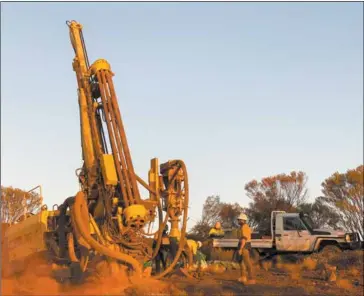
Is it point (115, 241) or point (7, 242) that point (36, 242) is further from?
point (115, 241)

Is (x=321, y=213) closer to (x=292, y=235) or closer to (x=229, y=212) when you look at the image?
(x=229, y=212)

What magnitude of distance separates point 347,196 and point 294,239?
854 inches

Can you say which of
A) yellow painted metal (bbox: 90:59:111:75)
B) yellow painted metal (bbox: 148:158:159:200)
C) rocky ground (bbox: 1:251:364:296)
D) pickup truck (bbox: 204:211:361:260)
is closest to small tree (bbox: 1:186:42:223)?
rocky ground (bbox: 1:251:364:296)

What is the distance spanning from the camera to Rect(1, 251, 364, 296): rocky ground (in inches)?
478

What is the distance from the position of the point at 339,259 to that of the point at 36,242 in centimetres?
1087

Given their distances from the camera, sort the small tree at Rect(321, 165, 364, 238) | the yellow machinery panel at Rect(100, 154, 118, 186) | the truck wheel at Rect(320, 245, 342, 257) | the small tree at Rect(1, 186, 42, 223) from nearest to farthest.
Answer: the yellow machinery panel at Rect(100, 154, 118, 186), the small tree at Rect(1, 186, 42, 223), the truck wheel at Rect(320, 245, 342, 257), the small tree at Rect(321, 165, 364, 238)

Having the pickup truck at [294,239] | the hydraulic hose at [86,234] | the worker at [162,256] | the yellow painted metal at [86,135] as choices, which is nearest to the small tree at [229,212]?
the pickup truck at [294,239]

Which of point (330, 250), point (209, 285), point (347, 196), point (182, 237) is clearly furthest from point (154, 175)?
point (347, 196)

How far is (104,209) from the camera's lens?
1344cm

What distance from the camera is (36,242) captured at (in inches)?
561

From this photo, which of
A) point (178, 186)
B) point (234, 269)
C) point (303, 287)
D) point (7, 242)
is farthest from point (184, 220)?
point (234, 269)

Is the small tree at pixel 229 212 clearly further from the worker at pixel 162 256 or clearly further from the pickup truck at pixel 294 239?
the worker at pixel 162 256

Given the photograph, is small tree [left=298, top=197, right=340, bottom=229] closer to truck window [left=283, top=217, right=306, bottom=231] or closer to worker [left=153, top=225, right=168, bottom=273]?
truck window [left=283, top=217, right=306, bottom=231]

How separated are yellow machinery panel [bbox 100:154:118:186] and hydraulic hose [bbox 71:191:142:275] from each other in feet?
2.71
